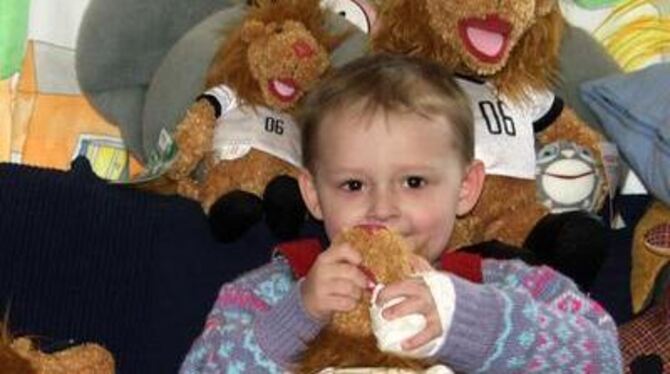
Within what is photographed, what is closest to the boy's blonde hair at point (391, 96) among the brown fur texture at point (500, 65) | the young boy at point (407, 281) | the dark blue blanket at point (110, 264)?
the young boy at point (407, 281)

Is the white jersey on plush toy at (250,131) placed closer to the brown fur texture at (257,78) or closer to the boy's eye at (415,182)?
the brown fur texture at (257,78)

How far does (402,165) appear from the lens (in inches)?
45.3

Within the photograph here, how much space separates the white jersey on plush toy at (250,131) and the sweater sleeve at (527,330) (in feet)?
1.05

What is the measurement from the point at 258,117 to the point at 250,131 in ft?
0.06

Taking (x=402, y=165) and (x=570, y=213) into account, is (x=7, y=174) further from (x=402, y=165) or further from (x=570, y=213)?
(x=570, y=213)

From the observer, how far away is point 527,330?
1.10m

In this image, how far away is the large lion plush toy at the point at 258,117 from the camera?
55.0 inches

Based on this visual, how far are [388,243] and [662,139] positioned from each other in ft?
1.71

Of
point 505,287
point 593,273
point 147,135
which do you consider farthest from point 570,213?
point 147,135

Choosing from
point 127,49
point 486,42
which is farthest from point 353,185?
point 127,49

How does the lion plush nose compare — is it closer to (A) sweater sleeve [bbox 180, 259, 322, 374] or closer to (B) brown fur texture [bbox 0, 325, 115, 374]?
(A) sweater sleeve [bbox 180, 259, 322, 374]

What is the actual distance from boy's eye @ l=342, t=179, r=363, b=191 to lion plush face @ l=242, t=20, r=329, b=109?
264mm

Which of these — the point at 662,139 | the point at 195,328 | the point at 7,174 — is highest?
the point at 662,139

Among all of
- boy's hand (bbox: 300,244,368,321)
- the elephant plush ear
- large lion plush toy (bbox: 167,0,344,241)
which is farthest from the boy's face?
the elephant plush ear
